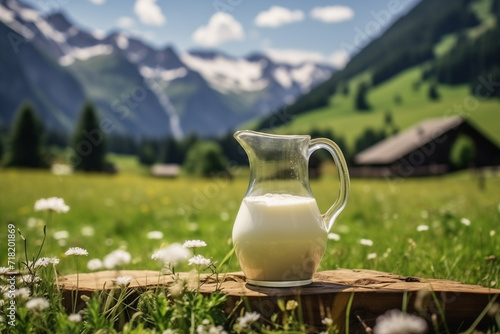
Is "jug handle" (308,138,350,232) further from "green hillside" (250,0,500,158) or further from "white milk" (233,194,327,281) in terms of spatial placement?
"green hillside" (250,0,500,158)

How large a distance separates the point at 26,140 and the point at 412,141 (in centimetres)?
4802

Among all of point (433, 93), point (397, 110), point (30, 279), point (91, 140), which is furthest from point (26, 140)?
point (433, 93)

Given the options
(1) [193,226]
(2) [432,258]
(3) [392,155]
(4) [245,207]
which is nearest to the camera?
(4) [245,207]

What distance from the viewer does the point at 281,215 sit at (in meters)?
2.94

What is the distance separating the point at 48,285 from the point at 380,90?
15029cm

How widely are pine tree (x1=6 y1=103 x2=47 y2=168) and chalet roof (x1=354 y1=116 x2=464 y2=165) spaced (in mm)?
42035

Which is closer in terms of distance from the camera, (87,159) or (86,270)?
(86,270)

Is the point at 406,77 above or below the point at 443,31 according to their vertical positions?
below

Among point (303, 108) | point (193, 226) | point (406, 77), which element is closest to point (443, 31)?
point (406, 77)

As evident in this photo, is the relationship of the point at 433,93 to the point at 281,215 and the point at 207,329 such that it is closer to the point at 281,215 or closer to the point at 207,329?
the point at 281,215

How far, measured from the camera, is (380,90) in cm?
14662

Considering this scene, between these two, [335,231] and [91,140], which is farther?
[91,140]

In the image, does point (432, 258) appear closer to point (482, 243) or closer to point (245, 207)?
point (482, 243)

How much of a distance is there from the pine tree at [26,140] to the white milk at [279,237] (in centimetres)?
6860
